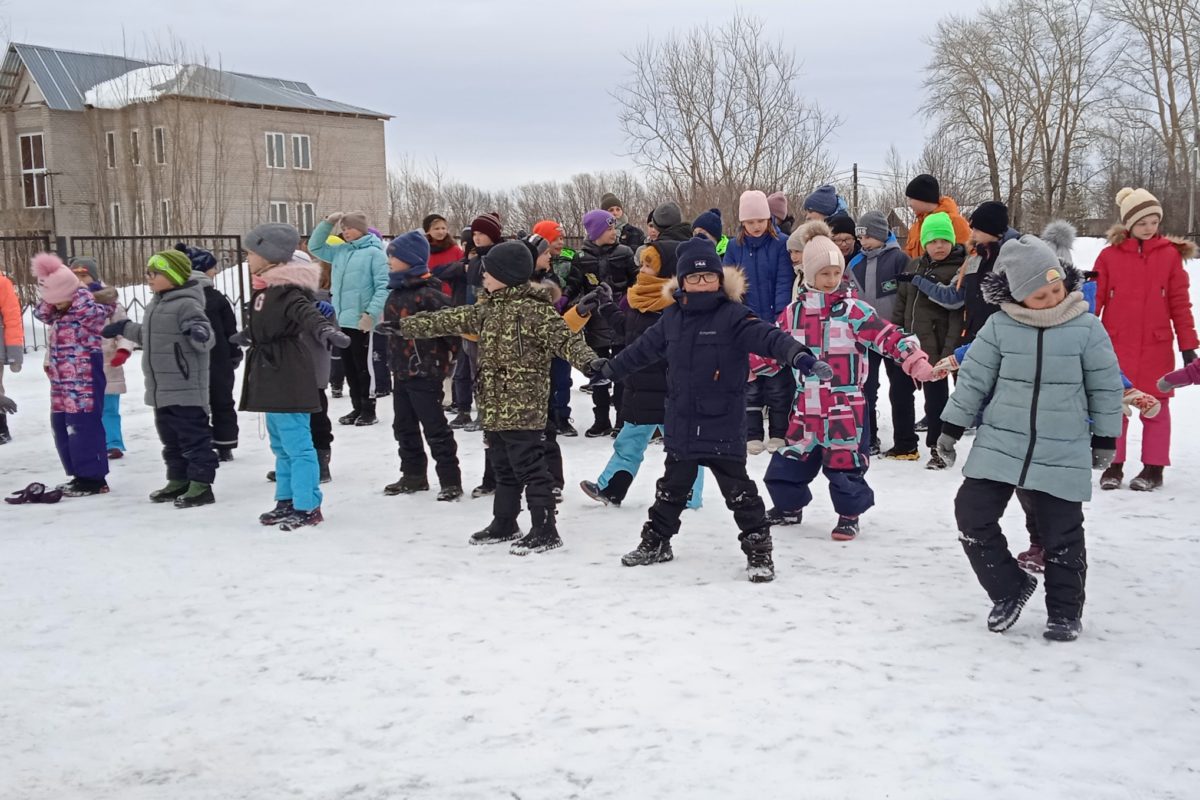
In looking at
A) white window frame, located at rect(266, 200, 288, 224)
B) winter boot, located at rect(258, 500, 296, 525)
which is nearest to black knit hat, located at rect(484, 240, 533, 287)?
winter boot, located at rect(258, 500, 296, 525)

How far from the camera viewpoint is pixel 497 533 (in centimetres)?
621

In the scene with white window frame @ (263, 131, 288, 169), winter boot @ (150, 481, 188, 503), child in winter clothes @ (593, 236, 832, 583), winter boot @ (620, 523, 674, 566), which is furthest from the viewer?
white window frame @ (263, 131, 288, 169)

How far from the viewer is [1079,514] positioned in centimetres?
443

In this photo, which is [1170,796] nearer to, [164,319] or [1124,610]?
[1124,610]

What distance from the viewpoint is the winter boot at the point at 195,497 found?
7297 millimetres

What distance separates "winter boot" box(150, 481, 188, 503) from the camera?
748 centimetres

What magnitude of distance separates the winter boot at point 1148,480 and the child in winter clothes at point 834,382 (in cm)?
238

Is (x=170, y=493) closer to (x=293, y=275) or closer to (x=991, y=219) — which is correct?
(x=293, y=275)

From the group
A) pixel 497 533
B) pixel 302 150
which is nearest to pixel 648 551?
pixel 497 533

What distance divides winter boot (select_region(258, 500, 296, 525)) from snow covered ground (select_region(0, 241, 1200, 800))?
0.69 feet

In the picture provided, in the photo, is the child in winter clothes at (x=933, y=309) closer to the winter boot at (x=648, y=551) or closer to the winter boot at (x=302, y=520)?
the winter boot at (x=648, y=551)

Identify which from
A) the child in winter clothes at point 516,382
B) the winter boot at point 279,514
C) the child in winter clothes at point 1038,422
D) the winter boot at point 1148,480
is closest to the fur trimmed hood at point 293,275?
the child in winter clothes at point 516,382

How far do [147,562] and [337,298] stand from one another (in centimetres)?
479

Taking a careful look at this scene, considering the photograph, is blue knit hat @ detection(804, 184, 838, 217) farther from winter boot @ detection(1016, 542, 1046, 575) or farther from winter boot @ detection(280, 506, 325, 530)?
winter boot @ detection(280, 506, 325, 530)
